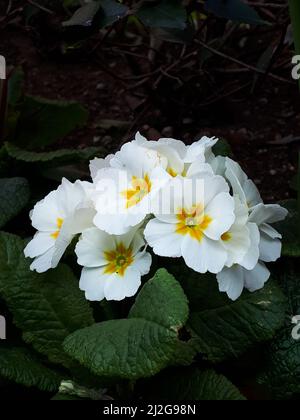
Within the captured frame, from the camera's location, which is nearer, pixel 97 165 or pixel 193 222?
pixel 193 222

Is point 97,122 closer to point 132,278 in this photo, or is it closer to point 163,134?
point 163,134

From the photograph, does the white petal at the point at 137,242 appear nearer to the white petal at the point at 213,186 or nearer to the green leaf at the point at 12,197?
the white petal at the point at 213,186

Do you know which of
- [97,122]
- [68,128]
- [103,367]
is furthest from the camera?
[97,122]

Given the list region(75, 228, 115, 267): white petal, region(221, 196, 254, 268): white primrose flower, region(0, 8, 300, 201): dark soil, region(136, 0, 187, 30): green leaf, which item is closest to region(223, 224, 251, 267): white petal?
region(221, 196, 254, 268): white primrose flower

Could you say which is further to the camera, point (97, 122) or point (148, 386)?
point (97, 122)

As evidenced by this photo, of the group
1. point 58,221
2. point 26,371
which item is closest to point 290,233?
point 58,221

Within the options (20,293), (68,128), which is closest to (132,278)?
(20,293)

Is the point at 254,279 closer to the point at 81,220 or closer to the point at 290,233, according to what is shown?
the point at 290,233
